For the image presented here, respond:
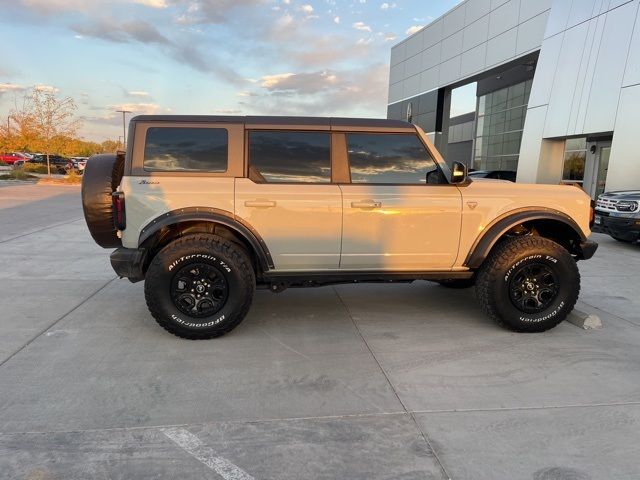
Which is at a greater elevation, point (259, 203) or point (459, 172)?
point (459, 172)

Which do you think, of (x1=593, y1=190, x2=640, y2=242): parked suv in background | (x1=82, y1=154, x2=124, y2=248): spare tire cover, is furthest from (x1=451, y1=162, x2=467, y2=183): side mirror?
(x1=593, y1=190, x2=640, y2=242): parked suv in background

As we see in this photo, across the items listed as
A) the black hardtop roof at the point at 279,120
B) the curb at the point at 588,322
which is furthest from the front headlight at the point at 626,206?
the black hardtop roof at the point at 279,120

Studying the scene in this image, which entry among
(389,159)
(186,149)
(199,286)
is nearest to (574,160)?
(389,159)

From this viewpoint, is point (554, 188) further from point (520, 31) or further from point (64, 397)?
point (520, 31)

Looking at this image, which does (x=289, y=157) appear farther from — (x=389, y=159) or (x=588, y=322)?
(x=588, y=322)

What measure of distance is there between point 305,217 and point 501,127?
2539cm

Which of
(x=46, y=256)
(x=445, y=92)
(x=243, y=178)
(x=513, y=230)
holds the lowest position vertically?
(x=46, y=256)

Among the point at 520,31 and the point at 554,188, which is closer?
the point at 554,188

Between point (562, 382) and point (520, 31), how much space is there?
19343mm

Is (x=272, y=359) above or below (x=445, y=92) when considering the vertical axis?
below

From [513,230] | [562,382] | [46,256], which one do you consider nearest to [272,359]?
[562,382]

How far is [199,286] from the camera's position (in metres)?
4.05

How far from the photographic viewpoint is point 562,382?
3.41m

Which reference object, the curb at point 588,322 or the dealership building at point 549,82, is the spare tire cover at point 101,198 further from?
the dealership building at point 549,82
